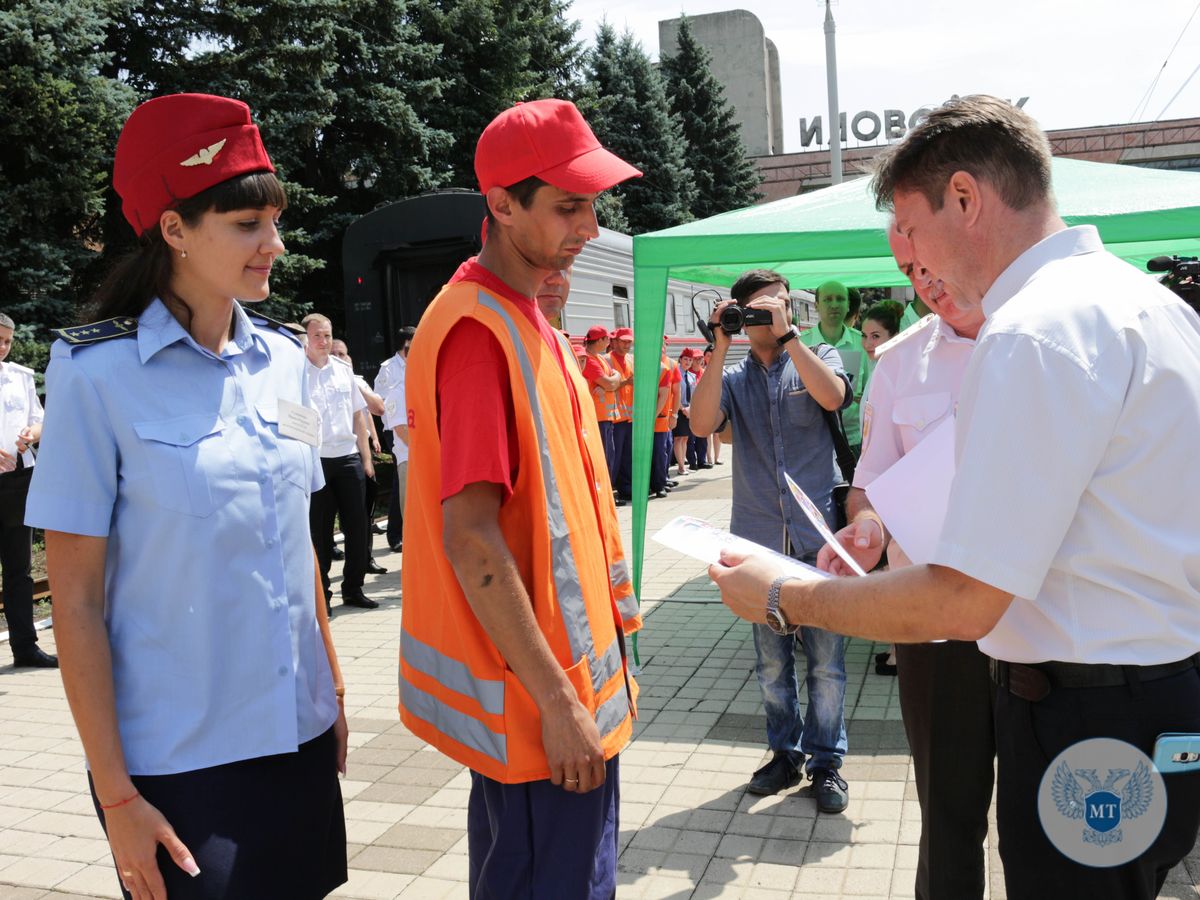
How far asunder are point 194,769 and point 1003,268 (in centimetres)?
169

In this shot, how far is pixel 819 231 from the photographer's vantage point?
17.4 ft

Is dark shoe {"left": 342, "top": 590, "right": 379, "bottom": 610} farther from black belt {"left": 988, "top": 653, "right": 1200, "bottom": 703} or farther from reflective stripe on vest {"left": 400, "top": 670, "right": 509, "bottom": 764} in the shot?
black belt {"left": 988, "top": 653, "right": 1200, "bottom": 703}

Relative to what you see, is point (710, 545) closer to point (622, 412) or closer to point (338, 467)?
point (338, 467)

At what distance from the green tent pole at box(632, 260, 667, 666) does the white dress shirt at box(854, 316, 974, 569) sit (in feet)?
8.37

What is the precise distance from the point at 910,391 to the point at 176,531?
84.0 inches

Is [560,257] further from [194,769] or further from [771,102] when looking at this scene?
[771,102]

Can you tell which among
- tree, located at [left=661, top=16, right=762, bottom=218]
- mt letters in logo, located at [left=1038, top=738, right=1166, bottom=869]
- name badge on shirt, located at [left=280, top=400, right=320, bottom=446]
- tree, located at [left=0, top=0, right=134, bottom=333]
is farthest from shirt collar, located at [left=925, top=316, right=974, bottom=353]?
tree, located at [left=661, top=16, right=762, bottom=218]

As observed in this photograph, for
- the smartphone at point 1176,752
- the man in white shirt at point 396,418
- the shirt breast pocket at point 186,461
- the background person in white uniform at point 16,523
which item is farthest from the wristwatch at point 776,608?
the man in white shirt at point 396,418

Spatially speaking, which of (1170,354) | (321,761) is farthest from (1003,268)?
(321,761)

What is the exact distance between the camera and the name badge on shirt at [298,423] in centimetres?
215

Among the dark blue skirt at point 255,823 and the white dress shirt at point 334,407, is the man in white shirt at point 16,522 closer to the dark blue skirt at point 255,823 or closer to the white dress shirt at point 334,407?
the white dress shirt at point 334,407

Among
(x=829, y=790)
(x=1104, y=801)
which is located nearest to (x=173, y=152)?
(x=1104, y=801)

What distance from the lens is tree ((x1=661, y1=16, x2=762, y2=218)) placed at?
37312mm

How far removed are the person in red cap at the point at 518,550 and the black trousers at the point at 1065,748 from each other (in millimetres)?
772
